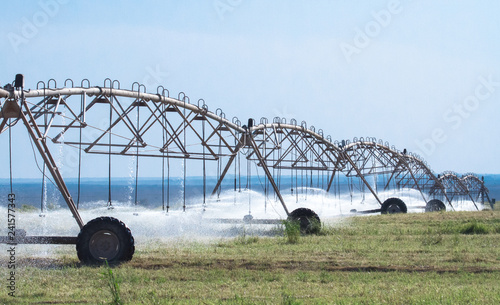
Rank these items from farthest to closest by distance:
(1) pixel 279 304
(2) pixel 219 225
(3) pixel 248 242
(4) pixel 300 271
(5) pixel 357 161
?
(5) pixel 357 161
(2) pixel 219 225
(3) pixel 248 242
(4) pixel 300 271
(1) pixel 279 304

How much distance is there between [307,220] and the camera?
65.8 feet

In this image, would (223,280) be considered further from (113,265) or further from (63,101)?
(63,101)

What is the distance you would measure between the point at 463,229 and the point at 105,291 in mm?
13423

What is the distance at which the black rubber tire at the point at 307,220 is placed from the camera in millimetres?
19797

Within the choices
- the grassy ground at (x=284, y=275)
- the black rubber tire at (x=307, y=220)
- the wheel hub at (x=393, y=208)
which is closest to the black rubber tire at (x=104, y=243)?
the grassy ground at (x=284, y=275)

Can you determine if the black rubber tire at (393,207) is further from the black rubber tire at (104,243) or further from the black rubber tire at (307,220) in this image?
the black rubber tire at (104,243)

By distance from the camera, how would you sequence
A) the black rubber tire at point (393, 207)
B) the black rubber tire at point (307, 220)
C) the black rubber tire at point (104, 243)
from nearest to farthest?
1. the black rubber tire at point (104, 243)
2. the black rubber tire at point (307, 220)
3. the black rubber tire at point (393, 207)

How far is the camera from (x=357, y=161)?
38562 mm

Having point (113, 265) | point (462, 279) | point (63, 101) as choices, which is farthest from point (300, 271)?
point (63, 101)

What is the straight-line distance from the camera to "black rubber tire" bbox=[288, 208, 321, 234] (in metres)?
19.8

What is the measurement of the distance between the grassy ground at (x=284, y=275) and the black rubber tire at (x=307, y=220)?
2.78m

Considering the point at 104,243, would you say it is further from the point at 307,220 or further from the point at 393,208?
the point at 393,208

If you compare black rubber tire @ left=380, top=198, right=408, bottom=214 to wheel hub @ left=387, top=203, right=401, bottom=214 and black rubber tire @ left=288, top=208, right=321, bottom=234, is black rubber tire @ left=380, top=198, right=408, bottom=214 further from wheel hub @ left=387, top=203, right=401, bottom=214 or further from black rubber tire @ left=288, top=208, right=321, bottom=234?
black rubber tire @ left=288, top=208, right=321, bottom=234

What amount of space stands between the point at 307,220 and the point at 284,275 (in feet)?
29.5
